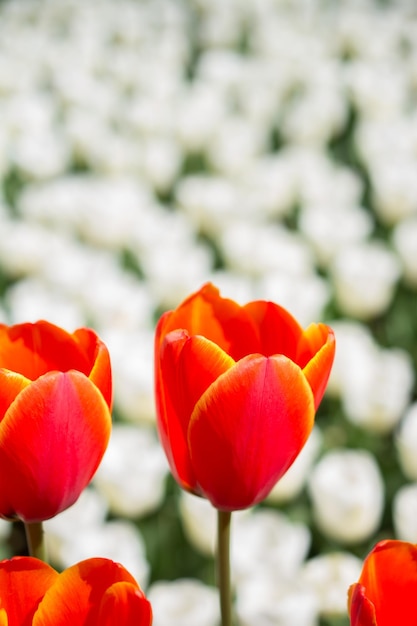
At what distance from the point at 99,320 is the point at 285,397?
79cm

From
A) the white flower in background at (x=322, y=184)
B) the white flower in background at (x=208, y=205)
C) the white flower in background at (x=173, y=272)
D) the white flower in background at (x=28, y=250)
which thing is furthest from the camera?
the white flower in background at (x=322, y=184)

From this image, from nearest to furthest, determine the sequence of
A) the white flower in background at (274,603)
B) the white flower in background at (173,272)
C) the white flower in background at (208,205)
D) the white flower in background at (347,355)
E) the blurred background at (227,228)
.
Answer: the white flower in background at (274,603) < the blurred background at (227,228) < the white flower in background at (347,355) < the white flower in background at (173,272) < the white flower in background at (208,205)

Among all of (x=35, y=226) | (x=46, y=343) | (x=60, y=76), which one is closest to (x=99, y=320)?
(x=35, y=226)

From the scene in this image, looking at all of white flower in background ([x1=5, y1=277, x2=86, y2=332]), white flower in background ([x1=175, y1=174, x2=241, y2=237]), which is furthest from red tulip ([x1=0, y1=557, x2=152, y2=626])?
white flower in background ([x1=175, y1=174, x2=241, y2=237])

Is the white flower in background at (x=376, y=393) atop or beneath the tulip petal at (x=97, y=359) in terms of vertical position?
beneath

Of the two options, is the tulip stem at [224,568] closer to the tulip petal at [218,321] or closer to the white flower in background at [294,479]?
the tulip petal at [218,321]

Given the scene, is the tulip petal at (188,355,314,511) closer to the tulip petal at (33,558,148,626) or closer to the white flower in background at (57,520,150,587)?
the tulip petal at (33,558,148,626)

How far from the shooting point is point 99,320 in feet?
3.92

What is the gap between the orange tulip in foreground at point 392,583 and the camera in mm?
377

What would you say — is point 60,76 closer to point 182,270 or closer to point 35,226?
point 35,226

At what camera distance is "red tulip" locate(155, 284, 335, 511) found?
41 centimetres

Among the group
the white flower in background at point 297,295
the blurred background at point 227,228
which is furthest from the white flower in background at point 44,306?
the white flower in background at point 297,295

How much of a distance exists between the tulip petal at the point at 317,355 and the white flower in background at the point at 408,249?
3.10 ft

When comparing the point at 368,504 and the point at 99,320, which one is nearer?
the point at 368,504
